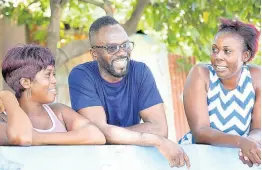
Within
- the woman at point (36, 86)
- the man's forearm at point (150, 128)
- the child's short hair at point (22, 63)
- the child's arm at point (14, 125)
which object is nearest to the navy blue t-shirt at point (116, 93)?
the man's forearm at point (150, 128)

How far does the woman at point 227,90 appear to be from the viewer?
4.87m

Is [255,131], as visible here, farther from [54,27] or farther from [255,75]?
[54,27]

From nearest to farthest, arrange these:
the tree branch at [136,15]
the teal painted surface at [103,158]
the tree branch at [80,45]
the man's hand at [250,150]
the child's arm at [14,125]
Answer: the teal painted surface at [103,158] → the child's arm at [14,125] → the man's hand at [250,150] → the tree branch at [80,45] → the tree branch at [136,15]

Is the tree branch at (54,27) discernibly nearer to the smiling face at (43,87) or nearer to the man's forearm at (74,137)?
the smiling face at (43,87)

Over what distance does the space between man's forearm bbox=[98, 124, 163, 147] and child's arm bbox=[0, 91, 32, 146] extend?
0.55 metres

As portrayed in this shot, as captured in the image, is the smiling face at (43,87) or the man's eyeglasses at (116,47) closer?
the smiling face at (43,87)

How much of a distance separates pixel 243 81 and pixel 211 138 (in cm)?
59

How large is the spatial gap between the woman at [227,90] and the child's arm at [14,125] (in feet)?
4.42

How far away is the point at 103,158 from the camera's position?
12.9ft

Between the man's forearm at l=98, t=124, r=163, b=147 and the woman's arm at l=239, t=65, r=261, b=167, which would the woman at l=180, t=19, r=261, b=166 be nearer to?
the woman's arm at l=239, t=65, r=261, b=167

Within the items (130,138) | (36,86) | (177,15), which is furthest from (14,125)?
(177,15)

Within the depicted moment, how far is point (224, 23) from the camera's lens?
505 centimetres

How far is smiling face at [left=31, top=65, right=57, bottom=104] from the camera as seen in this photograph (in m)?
4.23

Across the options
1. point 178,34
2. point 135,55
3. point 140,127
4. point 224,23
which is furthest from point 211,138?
point 135,55
